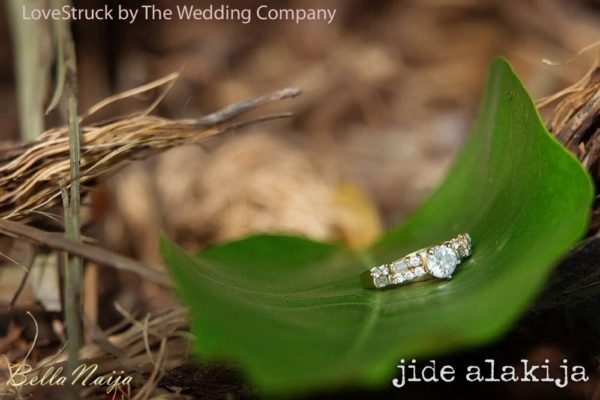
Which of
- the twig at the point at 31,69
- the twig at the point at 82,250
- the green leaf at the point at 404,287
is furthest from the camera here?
the twig at the point at 31,69

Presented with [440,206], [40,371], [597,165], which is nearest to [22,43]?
[40,371]

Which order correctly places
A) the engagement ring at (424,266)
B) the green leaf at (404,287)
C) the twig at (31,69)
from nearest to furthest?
the green leaf at (404,287), the engagement ring at (424,266), the twig at (31,69)

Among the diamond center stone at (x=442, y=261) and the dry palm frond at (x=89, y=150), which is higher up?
the dry palm frond at (x=89, y=150)

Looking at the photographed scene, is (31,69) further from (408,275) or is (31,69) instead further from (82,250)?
(408,275)

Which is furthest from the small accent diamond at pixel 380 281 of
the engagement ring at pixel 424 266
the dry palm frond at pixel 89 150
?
the dry palm frond at pixel 89 150

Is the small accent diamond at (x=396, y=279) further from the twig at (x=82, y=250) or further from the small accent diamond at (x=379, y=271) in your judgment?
the twig at (x=82, y=250)

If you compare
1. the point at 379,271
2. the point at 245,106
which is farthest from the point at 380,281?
the point at 245,106
